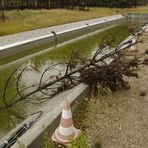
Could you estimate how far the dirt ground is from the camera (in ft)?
16.4

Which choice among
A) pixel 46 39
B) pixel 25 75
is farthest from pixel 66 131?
pixel 46 39

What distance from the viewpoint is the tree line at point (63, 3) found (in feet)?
123

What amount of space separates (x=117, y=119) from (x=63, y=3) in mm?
47050

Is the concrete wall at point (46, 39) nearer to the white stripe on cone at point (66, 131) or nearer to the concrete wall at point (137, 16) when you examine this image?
the white stripe on cone at point (66, 131)

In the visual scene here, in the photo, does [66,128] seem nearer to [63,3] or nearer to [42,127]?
[42,127]

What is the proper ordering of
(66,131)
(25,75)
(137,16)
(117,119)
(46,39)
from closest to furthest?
(66,131), (117,119), (25,75), (46,39), (137,16)

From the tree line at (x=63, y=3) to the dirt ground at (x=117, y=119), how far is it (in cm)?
2442

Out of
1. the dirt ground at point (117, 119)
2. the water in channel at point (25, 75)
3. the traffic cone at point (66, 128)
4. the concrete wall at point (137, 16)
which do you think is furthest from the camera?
the concrete wall at point (137, 16)

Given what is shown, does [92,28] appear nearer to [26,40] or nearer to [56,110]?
[26,40]

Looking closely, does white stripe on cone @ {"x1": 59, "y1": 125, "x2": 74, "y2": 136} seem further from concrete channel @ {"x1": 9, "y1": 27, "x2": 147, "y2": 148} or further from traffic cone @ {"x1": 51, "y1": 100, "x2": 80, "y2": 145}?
concrete channel @ {"x1": 9, "y1": 27, "x2": 147, "y2": 148}

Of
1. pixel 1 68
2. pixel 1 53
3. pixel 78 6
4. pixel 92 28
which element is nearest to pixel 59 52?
pixel 1 53

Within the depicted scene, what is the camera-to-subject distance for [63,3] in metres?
50.8

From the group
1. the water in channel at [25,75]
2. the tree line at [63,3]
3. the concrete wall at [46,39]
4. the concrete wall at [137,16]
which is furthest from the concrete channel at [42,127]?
the concrete wall at [137,16]

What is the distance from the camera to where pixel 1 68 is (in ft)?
41.5
